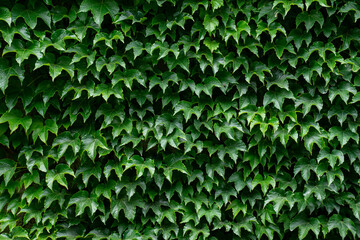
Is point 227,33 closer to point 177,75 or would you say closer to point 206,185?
point 177,75

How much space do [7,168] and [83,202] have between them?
0.65 m

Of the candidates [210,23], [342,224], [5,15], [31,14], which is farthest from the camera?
[342,224]

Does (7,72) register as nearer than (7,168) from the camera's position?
Yes

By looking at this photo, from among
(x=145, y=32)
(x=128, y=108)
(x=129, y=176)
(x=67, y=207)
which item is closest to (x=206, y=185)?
(x=129, y=176)

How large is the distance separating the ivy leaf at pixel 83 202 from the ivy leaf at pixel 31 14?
4.34ft

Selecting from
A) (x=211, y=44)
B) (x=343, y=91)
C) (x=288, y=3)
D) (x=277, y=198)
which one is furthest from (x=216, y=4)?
(x=277, y=198)

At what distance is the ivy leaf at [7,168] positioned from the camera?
2516mm

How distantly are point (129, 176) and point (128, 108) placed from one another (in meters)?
0.56

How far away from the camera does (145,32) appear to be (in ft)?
8.60

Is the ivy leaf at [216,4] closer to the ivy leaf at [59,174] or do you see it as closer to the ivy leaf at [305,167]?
the ivy leaf at [305,167]

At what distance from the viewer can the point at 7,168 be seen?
100 inches

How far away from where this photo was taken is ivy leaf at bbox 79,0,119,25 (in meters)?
2.46

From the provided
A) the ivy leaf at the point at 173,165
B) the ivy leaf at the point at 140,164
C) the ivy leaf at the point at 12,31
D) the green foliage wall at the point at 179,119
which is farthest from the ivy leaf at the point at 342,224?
the ivy leaf at the point at 12,31

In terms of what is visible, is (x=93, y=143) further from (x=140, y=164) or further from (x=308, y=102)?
(x=308, y=102)
